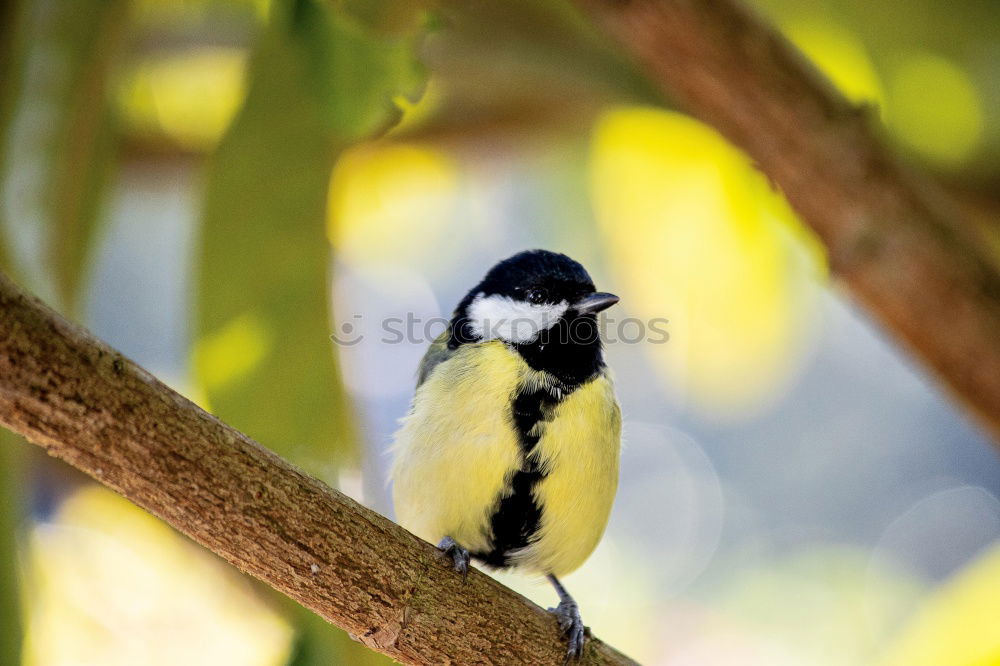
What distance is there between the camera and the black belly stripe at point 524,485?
3.66ft

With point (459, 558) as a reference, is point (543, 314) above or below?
above

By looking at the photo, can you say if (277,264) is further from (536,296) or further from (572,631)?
(572,631)

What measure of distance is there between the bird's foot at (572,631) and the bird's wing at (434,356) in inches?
14.8

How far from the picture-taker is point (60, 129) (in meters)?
1.02

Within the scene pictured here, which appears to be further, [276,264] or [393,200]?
[393,200]

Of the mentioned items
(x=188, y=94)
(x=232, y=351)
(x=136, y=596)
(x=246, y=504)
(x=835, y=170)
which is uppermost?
(x=188, y=94)

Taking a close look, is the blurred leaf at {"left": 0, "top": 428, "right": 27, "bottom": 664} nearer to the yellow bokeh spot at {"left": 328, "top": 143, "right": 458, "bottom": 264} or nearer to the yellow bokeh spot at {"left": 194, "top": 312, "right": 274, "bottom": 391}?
the yellow bokeh spot at {"left": 194, "top": 312, "right": 274, "bottom": 391}

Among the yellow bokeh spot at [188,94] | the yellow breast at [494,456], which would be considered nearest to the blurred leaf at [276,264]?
the yellow breast at [494,456]

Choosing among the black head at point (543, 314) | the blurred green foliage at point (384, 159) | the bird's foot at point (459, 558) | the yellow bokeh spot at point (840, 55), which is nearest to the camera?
the bird's foot at point (459, 558)

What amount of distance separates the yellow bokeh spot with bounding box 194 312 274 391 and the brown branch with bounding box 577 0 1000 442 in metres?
0.54

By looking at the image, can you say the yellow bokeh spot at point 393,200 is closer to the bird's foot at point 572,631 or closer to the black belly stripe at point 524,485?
the black belly stripe at point 524,485

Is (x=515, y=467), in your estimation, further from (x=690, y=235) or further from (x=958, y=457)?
(x=958, y=457)

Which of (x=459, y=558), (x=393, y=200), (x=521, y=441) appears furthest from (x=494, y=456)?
(x=393, y=200)

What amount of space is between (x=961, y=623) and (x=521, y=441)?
54 centimetres
